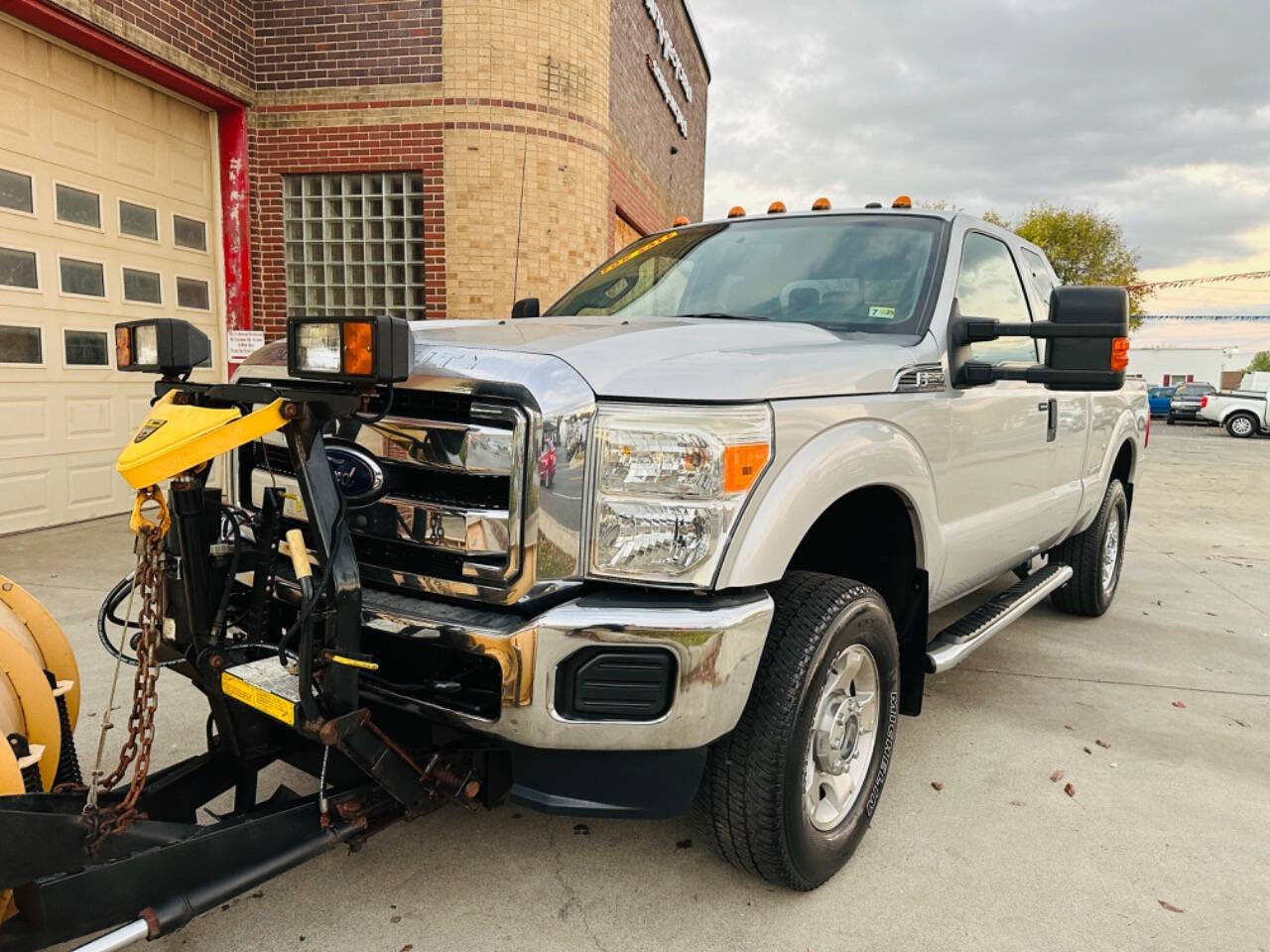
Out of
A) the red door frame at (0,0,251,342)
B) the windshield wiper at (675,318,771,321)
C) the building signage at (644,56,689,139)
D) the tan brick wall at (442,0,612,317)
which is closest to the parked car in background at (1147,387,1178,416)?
the building signage at (644,56,689,139)

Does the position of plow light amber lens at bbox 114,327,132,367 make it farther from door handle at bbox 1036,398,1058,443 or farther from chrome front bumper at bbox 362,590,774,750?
door handle at bbox 1036,398,1058,443

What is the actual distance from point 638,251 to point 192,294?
5.96m

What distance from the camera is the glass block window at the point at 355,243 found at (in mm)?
9258

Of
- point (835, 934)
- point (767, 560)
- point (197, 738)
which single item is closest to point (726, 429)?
point (767, 560)

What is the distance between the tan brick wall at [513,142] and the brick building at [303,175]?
0.8 inches

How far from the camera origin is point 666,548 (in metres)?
2.14

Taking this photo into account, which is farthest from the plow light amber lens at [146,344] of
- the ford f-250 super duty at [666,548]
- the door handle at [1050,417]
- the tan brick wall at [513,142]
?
the tan brick wall at [513,142]

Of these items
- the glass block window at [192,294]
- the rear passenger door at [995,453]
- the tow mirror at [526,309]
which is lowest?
the rear passenger door at [995,453]

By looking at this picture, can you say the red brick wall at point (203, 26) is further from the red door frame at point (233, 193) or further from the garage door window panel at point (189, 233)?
the garage door window panel at point (189, 233)

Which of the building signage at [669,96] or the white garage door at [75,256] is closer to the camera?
the white garage door at [75,256]

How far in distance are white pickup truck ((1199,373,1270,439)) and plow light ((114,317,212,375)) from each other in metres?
29.2

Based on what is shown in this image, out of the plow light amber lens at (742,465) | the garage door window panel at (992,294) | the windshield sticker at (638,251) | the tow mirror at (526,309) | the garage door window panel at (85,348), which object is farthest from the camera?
the garage door window panel at (85,348)

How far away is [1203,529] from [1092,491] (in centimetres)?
551

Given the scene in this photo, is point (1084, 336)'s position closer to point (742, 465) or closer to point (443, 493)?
point (742, 465)
